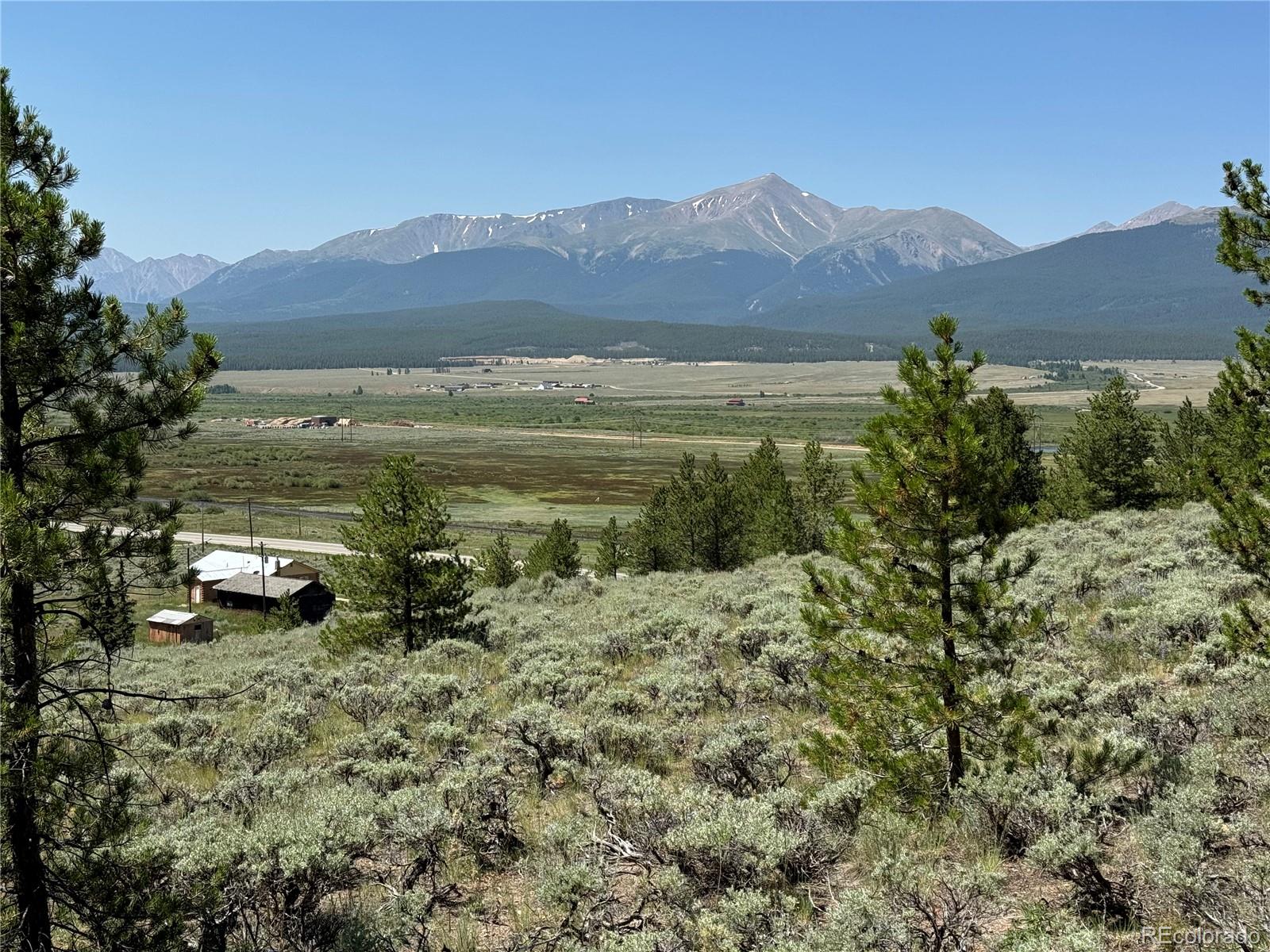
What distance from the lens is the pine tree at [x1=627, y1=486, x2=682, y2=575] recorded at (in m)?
43.3

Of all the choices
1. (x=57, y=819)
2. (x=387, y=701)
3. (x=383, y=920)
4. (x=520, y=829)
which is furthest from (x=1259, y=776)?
(x=387, y=701)

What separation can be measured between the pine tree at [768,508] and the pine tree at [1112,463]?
11992mm

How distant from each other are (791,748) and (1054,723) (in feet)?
9.38

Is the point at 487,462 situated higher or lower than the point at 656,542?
lower

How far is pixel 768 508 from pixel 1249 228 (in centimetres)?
3180

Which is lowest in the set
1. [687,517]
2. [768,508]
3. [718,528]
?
[718,528]

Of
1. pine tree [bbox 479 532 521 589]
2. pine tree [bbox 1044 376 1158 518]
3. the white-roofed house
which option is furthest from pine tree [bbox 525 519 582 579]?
pine tree [bbox 1044 376 1158 518]

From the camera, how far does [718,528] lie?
41.9 metres

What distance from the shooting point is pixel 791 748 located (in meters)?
10.5

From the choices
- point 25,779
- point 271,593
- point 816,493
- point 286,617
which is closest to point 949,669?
point 25,779

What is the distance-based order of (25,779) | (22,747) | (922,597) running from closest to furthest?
(25,779), (22,747), (922,597)

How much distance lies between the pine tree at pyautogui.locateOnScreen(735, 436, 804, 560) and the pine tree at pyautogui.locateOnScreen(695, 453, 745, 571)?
3.58 ft

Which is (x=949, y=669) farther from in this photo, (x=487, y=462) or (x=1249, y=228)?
(x=487, y=462)

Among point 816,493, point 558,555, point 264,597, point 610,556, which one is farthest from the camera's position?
point 264,597
